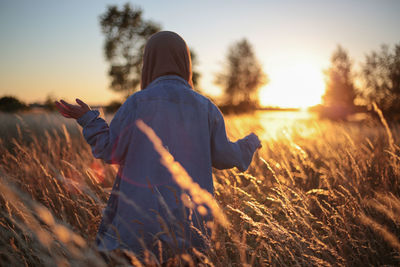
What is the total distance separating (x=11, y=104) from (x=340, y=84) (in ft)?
111

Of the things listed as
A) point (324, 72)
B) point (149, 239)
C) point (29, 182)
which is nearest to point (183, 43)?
point (149, 239)

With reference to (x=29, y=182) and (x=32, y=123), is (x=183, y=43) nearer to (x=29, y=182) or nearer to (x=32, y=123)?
(x=29, y=182)

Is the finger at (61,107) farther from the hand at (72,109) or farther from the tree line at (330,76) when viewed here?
the tree line at (330,76)

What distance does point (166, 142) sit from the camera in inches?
59.6

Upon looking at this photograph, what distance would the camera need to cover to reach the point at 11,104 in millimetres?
13508

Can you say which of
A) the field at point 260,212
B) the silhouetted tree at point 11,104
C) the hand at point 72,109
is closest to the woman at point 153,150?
the hand at point 72,109

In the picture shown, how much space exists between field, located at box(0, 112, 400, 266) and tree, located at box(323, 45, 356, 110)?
2955cm

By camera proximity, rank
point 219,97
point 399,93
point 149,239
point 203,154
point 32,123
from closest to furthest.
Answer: point 149,239
point 203,154
point 32,123
point 399,93
point 219,97

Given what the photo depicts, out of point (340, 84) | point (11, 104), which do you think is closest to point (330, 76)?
point (340, 84)

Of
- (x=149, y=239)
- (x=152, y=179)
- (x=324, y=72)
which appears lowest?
(x=149, y=239)

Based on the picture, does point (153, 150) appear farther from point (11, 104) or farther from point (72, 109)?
point (11, 104)

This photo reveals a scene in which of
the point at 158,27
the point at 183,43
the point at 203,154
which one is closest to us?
the point at 203,154

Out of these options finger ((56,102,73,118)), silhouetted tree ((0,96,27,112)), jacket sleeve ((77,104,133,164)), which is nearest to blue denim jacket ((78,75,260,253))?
jacket sleeve ((77,104,133,164))

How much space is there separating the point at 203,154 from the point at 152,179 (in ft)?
1.21
